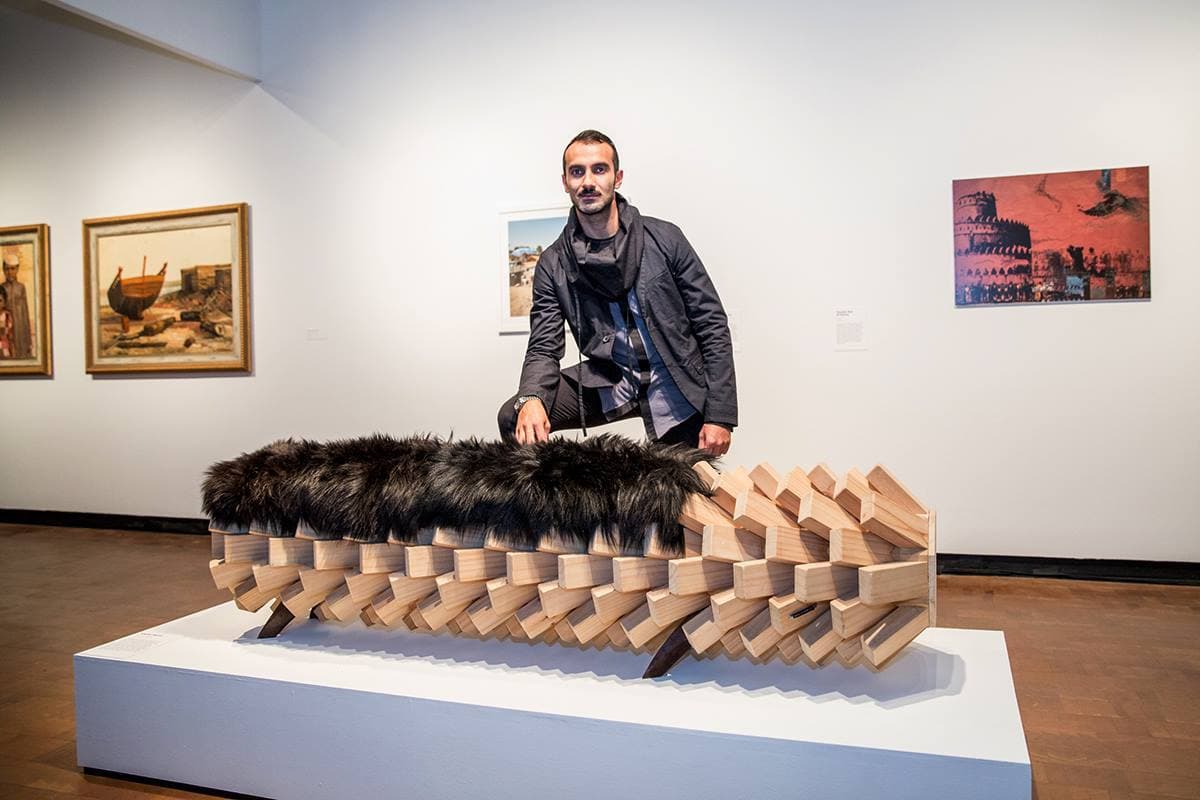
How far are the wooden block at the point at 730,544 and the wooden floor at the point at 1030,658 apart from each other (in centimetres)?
113

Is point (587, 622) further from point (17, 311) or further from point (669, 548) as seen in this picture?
point (17, 311)

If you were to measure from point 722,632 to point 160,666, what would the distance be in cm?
132

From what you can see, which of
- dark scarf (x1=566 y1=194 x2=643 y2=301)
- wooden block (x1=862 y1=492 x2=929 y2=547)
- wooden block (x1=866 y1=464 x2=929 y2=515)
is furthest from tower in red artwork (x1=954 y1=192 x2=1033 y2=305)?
wooden block (x1=862 y1=492 x2=929 y2=547)

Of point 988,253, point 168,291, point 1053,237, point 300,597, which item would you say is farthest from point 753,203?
point 168,291

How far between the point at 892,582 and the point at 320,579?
4.27 feet

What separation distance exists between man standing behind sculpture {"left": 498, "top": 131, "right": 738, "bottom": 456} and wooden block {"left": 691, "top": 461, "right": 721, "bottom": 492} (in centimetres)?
126

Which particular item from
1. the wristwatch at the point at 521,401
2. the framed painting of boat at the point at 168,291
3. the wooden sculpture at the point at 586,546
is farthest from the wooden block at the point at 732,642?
the framed painting of boat at the point at 168,291

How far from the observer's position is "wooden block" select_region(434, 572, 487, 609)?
2.04 m

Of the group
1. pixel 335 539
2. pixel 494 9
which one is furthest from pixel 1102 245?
pixel 335 539

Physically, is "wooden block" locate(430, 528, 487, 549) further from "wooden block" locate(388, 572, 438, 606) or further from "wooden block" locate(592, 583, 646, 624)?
"wooden block" locate(592, 583, 646, 624)

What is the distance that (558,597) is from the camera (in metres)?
1.93

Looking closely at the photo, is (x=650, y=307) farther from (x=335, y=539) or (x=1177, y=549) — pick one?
(x=1177, y=549)

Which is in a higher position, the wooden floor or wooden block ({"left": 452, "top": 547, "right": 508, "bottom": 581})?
wooden block ({"left": 452, "top": 547, "right": 508, "bottom": 581})

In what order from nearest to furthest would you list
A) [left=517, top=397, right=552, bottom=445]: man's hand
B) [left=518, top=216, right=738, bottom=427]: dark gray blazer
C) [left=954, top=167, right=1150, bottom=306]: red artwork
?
1. [left=517, top=397, right=552, bottom=445]: man's hand
2. [left=518, top=216, right=738, bottom=427]: dark gray blazer
3. [left=954, top=167, right=1150, bottom=306]: red artwork
